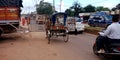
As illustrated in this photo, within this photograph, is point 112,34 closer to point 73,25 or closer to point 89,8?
point 73,25

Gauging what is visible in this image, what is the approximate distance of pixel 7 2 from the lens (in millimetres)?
18828

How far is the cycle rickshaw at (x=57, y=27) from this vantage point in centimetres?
1770

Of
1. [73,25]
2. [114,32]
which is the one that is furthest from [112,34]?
[73,25]

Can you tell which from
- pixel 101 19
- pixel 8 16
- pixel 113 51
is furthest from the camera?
pixel 101 19

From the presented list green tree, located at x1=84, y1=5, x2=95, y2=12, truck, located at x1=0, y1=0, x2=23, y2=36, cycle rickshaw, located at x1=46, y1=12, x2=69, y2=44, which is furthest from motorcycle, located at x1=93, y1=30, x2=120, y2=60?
green tree, located at x1=84, y1=5, x2=95, y2=12

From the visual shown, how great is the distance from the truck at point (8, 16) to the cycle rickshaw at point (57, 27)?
222 cm

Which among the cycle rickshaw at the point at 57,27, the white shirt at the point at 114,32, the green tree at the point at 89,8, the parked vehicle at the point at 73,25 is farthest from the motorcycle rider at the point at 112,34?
the green tree at the point at 89,8

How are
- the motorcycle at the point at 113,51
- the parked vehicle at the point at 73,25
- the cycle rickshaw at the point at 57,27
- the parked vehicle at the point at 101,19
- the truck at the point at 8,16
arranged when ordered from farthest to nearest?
the parked vehicle at the point at 101,19 < the parked vehicle at the point at 73,25 < the truck at the point at 8,16 < the cycle rickshaw at the point at 57,27 < the motorcycle at the point at 113,51

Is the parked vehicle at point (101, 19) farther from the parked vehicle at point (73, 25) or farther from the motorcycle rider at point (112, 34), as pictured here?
the motorcycle rider at point (112, 34)

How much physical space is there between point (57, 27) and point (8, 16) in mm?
3310

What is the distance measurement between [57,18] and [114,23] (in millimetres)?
8924

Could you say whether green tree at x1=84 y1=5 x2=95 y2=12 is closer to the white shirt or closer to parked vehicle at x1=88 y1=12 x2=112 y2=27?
parked vehicle at x1=88 y1=12 x2=112 y2=27

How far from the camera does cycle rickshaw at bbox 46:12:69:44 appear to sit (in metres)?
17.7

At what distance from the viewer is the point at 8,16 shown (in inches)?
715
